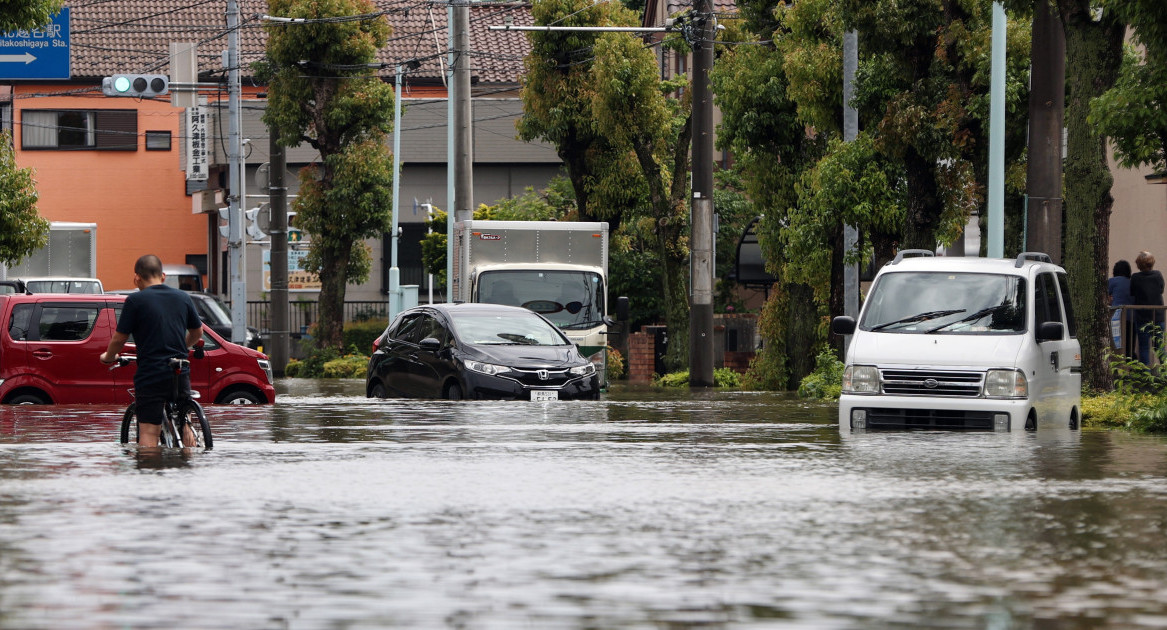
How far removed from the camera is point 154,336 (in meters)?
13.3

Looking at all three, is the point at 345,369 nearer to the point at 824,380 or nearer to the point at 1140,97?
the point at 824,380

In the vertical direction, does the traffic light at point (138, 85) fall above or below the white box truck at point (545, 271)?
above

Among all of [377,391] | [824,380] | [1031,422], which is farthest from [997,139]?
[377,391]

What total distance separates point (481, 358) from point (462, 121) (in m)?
13.4

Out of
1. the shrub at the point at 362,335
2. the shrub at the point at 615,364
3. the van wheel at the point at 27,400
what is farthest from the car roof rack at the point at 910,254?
the shrub at the point at 362,335

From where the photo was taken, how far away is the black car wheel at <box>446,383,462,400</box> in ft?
72.6

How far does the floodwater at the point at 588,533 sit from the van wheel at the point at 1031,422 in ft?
0.76

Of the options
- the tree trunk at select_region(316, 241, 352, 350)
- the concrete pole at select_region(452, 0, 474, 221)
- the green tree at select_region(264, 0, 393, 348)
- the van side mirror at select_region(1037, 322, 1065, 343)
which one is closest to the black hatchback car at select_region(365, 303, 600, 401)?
the van side mirror at select_region(1037, 322, 1065, 343)

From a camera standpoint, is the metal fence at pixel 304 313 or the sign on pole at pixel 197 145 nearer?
the metal fence at pixel 304 313

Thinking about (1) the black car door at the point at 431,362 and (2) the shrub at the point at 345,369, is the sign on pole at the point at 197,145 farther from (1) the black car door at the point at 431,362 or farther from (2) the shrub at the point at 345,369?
(1) the black car door at the point at 431,362

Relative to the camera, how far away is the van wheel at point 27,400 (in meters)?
21.7

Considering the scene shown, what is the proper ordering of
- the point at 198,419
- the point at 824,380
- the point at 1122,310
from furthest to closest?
1. the point at 824,380
2. the point at 1122,310
3. the point at 198,419

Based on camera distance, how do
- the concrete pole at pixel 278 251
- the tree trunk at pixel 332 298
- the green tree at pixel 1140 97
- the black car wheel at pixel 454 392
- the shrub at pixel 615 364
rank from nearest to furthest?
the green tree at pixel 1140 97 → the black car wheel at pixel 454 392 → the shrub at pixel 615 364 → the concrete pole at pixel 278 251 → the tree trunk at pixel 332 298

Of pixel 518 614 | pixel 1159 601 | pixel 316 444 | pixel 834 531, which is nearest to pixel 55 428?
pixel 316 444
